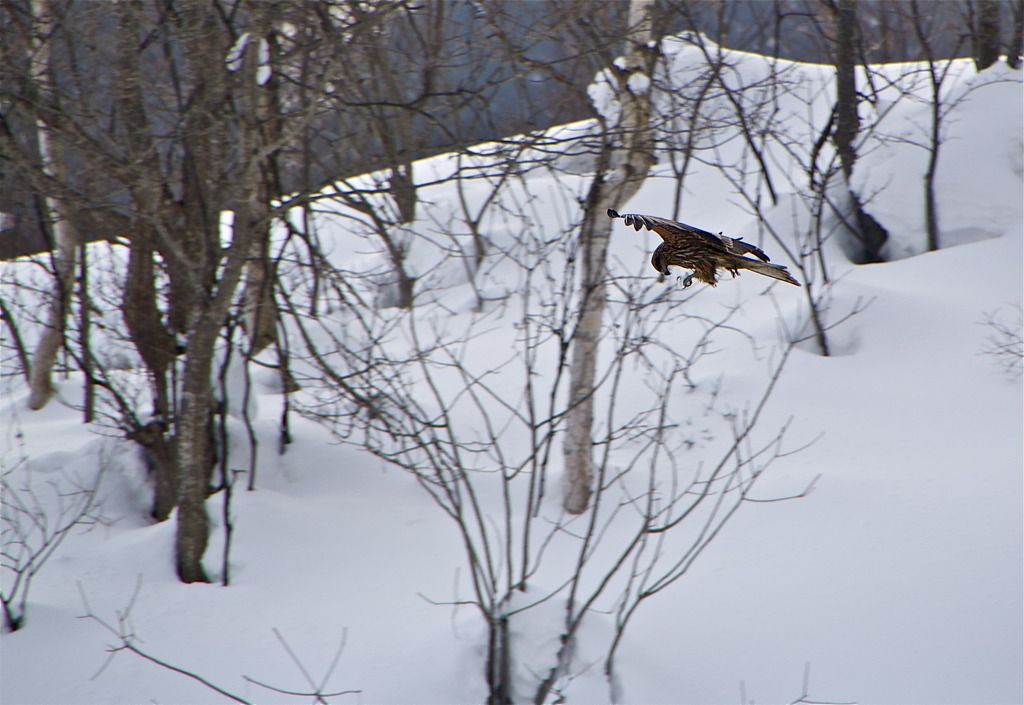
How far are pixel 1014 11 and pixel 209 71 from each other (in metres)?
12.0

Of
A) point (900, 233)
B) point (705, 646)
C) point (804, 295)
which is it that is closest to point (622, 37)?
point (705, 646)

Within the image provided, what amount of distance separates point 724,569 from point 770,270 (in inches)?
221

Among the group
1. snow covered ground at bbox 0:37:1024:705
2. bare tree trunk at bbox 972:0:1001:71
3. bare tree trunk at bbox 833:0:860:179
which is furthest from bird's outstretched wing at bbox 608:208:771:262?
bare tree trunk at bbox 972:0:1001:71

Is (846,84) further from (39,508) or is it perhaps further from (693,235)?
(693,235)

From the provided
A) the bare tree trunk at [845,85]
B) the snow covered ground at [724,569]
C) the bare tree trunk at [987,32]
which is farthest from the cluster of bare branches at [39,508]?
the bare tree trunk at [987,32]

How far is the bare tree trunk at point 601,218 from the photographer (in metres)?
5.85

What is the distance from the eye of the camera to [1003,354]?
8.37m

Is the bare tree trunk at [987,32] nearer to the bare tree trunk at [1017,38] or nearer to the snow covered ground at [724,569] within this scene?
the bare tree trunk at [1017,38]

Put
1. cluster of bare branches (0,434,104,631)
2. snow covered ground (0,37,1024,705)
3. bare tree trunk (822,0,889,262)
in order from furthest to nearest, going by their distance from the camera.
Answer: bare tree trunk (822,0,889,262), cluster of bare branches (0,434,104,631), snow covered ground (0,37,1024,705)

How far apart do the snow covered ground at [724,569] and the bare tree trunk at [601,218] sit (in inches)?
15.9

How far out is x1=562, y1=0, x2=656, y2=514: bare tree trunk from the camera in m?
5.85

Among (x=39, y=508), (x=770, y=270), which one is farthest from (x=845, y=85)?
(x=770, y=270)

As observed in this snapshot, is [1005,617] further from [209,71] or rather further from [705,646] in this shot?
[209,71]

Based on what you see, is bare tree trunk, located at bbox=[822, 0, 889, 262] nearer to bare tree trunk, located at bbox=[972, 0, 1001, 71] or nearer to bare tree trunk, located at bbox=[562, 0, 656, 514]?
bare tree trunk, located at bbox=[972, 0, 1001, 71]
